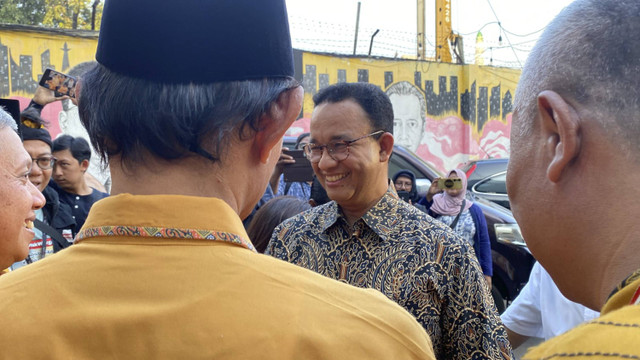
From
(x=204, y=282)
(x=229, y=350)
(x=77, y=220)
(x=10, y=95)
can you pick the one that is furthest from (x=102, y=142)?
(x=10, y=95)

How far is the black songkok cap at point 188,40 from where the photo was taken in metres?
1.06

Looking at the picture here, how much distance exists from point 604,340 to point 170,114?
0.78m

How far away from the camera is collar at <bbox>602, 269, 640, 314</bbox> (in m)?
0.83

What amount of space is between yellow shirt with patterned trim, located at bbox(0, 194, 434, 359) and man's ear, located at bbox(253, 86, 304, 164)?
0.16m

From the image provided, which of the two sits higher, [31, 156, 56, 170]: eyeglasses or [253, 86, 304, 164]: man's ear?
[253, 86, 304, 164]: man's ear

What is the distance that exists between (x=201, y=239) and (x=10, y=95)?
11493 millimetres

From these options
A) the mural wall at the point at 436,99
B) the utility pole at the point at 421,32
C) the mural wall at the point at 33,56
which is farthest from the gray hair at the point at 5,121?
the utility pole at the point at 421,32

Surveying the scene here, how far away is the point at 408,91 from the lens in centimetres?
1655

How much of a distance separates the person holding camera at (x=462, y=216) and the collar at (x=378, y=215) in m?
2.90

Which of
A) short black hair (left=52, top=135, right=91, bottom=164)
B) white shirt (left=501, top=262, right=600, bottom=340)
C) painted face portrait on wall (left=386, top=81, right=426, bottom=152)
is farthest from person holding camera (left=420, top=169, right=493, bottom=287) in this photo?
painted face portrait on wall (left=386, top=81, right=426, bottom=152)

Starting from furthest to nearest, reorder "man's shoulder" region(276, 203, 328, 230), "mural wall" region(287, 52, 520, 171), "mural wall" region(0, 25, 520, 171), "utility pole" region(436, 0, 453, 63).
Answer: "utility pole" region(436, 0, 453, 63) → "mural wall" region(287, 52, 520, 171) → "mural wall" region(0, 25, 520, 171) → "man's shoulder" region(276, 203, 328, 230)

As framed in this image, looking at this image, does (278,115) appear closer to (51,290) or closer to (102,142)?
(102,142)

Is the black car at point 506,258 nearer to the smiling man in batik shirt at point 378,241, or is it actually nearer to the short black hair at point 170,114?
the smiling man in batik shirt at point 378,241

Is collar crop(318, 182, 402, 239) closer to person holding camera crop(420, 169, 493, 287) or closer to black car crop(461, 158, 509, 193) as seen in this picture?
person holding camera crop(420, 169, 493, 287)
